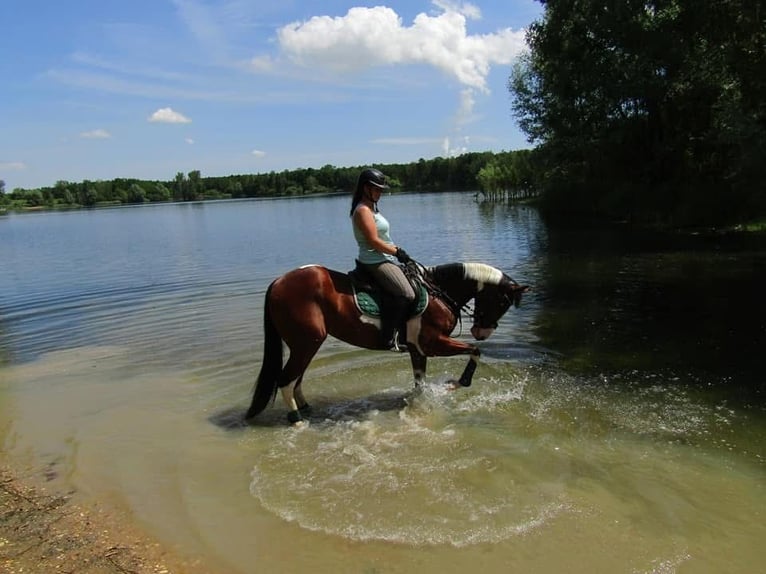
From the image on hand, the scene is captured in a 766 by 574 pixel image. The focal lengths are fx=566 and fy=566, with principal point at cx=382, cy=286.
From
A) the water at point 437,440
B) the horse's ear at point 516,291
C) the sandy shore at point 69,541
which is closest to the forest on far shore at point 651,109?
the water at point 437,440

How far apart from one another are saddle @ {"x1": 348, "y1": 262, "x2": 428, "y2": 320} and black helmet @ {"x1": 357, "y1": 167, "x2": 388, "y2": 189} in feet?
3.28

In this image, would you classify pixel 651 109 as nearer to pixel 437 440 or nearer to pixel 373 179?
pixel 373 179

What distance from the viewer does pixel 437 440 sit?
5.94m

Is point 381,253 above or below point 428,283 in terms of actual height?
above

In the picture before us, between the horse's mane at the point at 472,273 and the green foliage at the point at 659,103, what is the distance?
1534 cm

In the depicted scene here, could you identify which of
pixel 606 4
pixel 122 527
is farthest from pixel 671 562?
pixel 606 4

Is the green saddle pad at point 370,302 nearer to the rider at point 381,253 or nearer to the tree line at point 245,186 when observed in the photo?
the rider at point 381,253

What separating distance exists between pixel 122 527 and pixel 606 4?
92.2 feet

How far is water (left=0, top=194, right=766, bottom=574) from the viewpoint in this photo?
13.7ft

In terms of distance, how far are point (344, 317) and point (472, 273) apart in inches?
65.2

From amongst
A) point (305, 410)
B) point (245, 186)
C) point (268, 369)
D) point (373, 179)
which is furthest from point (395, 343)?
point (245, 186)

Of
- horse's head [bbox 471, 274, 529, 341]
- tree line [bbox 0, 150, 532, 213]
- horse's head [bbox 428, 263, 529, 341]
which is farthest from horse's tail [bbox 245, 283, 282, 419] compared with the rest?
tree line [bbox 0, 150, 532, 213]

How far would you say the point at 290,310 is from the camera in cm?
655

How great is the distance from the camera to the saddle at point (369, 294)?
6719 mm
